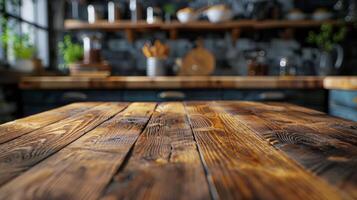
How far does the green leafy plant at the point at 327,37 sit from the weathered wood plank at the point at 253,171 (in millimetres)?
2474

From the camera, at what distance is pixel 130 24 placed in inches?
111

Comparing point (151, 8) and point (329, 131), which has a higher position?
point (151, 8)

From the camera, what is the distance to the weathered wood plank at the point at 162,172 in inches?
14.9

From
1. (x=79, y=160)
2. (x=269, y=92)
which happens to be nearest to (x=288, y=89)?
(x=269, y=92)

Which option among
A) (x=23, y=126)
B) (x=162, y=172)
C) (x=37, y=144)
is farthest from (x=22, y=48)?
(x=162, y=172)

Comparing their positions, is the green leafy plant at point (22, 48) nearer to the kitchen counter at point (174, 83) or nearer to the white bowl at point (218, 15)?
the kitchen counter at point (174, 83)

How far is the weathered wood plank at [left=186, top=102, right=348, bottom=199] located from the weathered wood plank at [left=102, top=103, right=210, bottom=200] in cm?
2

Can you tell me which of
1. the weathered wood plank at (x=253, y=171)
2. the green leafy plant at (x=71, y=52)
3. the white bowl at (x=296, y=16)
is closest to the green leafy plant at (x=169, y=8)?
the green leafy plant at (x=71, y=52)

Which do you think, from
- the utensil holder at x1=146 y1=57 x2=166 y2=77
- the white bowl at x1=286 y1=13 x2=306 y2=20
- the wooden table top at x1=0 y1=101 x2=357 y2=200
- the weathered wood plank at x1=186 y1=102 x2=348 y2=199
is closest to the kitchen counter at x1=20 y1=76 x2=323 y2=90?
the utensil holder at x1=146 y1=57 x2=166 y2=77

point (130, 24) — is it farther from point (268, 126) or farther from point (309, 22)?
point (268, 126)

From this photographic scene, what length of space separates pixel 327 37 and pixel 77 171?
9.55 feet

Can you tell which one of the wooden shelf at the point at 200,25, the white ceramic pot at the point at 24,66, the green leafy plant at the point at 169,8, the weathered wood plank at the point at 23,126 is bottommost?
the weathered wood plank at the point at 23,126

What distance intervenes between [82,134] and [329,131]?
57 cm

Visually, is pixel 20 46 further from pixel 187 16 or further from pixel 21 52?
pixel 187 16
